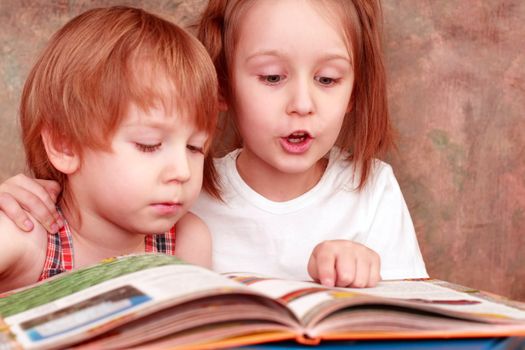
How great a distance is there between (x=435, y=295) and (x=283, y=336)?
0.36 meters

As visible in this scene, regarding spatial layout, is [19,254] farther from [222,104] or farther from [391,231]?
[391,231]

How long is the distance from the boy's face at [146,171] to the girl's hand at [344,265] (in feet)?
0.87

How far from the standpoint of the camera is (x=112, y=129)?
1293mm

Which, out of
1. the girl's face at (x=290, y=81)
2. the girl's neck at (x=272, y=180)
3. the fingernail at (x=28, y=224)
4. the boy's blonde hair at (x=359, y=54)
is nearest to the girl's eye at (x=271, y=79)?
the girl's face at (x=290, y=81)

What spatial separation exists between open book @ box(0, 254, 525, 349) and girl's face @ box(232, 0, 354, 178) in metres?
0.54

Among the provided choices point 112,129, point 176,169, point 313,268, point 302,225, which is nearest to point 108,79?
point 112,129

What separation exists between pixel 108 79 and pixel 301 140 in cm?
46

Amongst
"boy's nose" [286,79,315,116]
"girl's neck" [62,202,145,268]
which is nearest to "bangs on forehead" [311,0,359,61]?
"boy's nose" [286,79,315,116]

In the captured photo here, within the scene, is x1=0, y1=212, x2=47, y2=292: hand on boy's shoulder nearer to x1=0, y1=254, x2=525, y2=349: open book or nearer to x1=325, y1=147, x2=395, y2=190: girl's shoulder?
x1=0, y1=254, x2=525, y2=349: open book

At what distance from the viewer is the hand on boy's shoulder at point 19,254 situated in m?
1.31

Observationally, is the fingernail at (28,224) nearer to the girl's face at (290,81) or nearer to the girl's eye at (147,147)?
the girl's eye at (147,147)

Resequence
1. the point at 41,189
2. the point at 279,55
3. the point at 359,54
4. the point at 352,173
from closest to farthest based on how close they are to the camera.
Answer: the point at 41,189, the point at 279,55, the point at 359,54, the point at 352,173

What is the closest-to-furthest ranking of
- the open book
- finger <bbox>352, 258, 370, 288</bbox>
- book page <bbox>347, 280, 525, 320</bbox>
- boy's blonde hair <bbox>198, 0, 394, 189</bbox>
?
the open book
book page <bbox>347, 280, 525, 320</bbox>
finger <bbox>352, 258, 370, 288</bbox>
boy's blonde hair <bbox>198, 0, 394, 189</bbox>

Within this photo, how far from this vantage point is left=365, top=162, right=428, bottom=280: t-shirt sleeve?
5.47 feet
